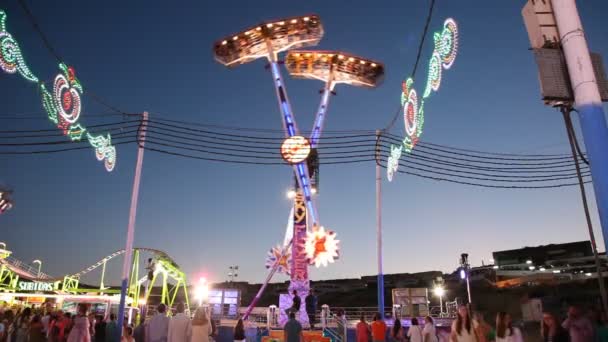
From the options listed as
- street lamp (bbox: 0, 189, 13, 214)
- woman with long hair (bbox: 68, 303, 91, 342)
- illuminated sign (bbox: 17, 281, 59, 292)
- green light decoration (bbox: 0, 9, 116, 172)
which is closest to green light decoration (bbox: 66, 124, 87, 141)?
green light decoration (bbox: 0, 9, 116, 172)

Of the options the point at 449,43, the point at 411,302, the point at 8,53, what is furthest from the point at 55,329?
the point at 411,302

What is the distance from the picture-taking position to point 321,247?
85.0 ft

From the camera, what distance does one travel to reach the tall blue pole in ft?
14.5

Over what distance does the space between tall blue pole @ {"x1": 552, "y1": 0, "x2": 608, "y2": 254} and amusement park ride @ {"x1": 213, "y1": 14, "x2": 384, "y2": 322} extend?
2032cm

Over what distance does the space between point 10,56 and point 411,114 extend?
1543 cm

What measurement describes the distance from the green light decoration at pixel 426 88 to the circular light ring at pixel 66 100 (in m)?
13.1

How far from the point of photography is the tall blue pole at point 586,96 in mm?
4430

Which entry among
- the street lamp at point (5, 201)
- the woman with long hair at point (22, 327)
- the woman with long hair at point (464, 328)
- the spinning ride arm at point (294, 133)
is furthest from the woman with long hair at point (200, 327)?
the street lamp at point (5, 201)

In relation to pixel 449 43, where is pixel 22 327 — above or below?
below

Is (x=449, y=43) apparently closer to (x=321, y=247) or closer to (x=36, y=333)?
(x=36, y=333)

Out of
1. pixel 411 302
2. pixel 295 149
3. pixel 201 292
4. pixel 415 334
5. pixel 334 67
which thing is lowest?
pixel 415 334

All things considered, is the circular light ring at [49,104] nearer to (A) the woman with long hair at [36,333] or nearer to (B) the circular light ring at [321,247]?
(A) the woman with long hair at [36,333]

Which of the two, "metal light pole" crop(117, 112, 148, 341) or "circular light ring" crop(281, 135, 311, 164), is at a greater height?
"circular light ring" crop(281, 135, 311, 164)

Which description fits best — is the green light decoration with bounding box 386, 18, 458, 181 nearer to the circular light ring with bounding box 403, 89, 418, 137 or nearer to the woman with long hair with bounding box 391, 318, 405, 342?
the circular light ring with bounding box 403, 89, 418, 137
